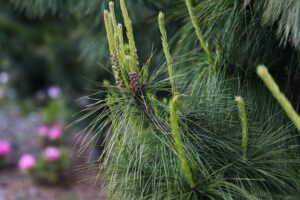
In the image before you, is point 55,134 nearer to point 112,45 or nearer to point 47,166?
point 47,166

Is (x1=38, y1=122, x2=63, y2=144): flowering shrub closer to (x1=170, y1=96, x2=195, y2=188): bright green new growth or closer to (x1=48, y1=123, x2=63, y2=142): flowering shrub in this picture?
(x1=48, y1=123, x2=63, y2=142): flowering shrub

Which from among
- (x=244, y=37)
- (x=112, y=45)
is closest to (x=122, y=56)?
(x=112, y=45)

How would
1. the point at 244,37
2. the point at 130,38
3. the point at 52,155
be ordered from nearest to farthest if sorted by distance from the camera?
the point at 130,38 → the point at 244,37 → the point at 52,155

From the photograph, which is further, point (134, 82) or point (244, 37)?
point (244, 37)

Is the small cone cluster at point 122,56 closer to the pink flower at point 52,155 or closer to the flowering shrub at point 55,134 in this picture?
the pink flower at point 52,155

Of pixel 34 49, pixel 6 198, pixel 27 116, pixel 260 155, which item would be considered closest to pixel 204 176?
pixel 260 155

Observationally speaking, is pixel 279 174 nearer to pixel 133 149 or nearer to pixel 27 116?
pixel 133 149

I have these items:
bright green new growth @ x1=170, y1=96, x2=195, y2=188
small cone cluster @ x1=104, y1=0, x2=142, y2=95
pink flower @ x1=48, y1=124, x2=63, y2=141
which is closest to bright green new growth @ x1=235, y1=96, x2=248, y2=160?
bright green new growth @ x1=170, y1=96, x2=195, y2=188

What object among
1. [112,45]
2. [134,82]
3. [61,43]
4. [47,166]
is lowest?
[47,166]
